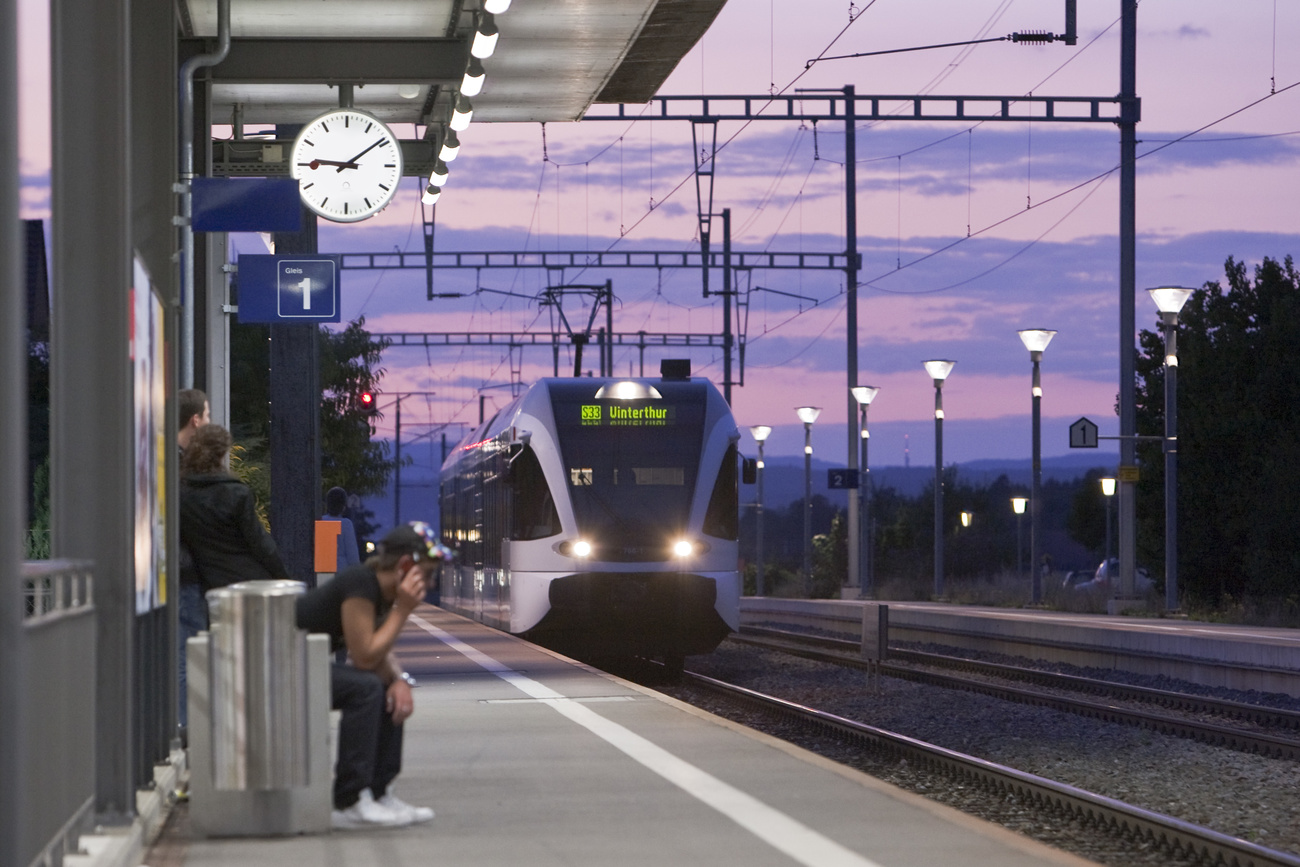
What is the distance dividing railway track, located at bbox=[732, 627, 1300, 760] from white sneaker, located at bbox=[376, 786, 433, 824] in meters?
8.06

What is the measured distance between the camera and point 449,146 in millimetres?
17531

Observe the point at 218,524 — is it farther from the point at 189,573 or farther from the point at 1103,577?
the point at 1103,577

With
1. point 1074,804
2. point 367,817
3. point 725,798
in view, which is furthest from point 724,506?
point 367,817

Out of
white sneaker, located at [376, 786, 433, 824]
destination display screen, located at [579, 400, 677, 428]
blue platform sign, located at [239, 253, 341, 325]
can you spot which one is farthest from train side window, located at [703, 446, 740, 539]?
white sneaker, located at [376, 786, 433, 824]

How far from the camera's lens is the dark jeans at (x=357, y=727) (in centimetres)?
730

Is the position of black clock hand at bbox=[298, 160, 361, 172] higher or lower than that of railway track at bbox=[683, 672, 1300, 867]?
higher

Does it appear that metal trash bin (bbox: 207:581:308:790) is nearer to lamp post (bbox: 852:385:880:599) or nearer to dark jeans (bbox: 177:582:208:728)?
dark jeans (bbox: 177:582:208:728)

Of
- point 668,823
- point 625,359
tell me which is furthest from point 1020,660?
point 625,359

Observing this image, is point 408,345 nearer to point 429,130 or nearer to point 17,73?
point 429,130

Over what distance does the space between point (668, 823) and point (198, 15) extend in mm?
Result: 8778

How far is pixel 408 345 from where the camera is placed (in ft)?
168

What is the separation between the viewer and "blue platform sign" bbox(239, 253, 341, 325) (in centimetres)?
1418

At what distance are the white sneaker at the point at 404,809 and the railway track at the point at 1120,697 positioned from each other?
8.06m

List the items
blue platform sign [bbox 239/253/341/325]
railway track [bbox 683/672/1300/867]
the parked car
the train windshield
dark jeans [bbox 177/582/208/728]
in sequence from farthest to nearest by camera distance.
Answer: the parked car < the train windshield < blue platform sign [bbox 239/253/341/325] < railway track [bbox 683/672/1300/867] < dark jeans [bbox 177/582/208/728]
